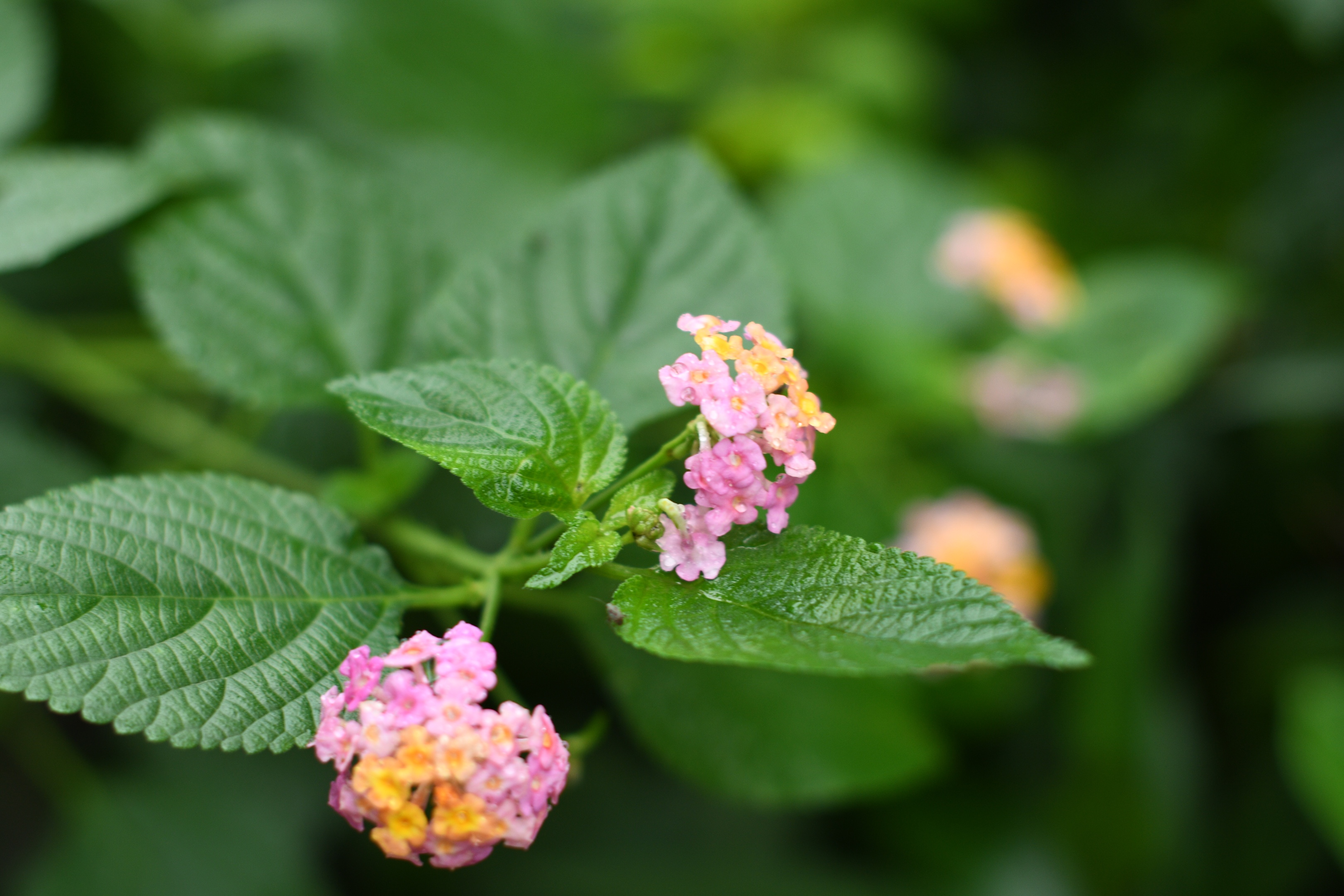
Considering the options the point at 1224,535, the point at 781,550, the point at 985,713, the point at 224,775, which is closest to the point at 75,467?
the point at 224,775

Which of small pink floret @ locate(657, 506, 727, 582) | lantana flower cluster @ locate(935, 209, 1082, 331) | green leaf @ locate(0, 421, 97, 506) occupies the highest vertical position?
lantana flower cluster @ locate(935, 209, 1082, 331)

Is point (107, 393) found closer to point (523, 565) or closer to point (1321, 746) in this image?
point (523, 565)

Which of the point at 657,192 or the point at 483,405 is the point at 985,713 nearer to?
the point at 657,192

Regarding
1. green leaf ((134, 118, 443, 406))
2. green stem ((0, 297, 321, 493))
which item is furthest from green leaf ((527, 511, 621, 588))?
green stem ((0, 297, 321, 493))

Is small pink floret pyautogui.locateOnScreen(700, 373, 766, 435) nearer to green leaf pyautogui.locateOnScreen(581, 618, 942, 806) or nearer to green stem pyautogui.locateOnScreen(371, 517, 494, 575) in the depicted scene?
green stem pyautogui.locateOnScreen(371, 517, 494, 575)

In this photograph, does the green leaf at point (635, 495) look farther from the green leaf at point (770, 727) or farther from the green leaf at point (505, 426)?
the green leaf at point (770, 727)

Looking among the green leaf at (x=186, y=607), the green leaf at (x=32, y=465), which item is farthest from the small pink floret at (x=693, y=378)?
the green leaf at (x=32, y=465)
